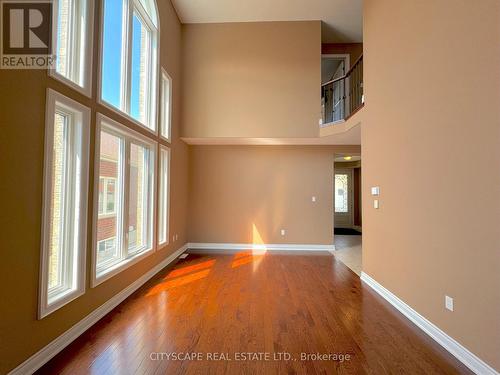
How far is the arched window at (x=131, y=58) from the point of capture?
2934 mm

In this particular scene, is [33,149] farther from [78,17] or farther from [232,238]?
[232,238]

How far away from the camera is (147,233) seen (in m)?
3.99

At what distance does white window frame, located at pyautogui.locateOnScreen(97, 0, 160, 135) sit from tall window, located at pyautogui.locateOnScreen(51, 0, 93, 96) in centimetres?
16

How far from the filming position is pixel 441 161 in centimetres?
→ 231

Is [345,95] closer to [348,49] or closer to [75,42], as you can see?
[348,49]

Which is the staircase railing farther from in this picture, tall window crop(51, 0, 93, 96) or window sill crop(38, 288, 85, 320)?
window sill crop(38, 288, 85, 320)

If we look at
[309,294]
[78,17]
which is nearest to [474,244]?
[309,294]

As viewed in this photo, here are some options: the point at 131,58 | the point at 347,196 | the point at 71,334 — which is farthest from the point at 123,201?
the point at 347,196

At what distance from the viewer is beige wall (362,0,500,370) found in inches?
72.4

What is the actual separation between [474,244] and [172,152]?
4728 millimetres

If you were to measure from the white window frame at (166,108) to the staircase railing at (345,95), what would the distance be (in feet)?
10.7

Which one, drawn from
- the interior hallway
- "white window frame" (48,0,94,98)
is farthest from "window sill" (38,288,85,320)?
the interior hallway

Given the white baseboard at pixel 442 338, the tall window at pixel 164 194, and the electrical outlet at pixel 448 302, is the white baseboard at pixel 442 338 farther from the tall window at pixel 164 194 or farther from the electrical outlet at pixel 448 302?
the tall window at pixel 164 194

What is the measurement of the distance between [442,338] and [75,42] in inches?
178
